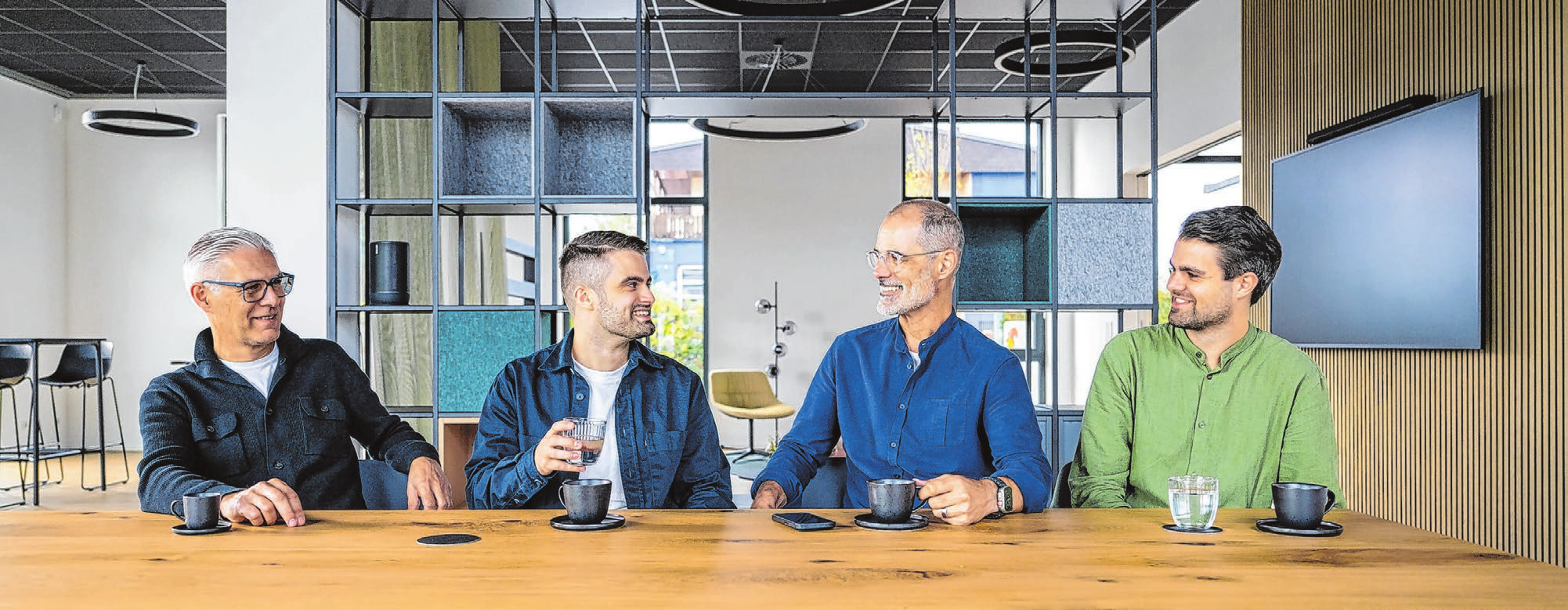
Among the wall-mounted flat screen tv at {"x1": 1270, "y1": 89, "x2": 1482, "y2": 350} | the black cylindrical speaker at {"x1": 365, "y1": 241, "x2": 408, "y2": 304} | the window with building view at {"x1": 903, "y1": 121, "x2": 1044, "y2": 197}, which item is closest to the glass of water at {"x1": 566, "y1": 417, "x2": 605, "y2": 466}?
the black cylindrical speaker at {"x1": 365, "y1": 241, "x2": 408, "y2": 304}

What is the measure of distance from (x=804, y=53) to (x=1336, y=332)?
4285mm

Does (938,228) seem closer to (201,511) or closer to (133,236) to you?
(201,511)

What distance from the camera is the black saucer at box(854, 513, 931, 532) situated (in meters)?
1.65

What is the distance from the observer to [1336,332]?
178 inches

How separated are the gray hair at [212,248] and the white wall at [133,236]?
7.95 m

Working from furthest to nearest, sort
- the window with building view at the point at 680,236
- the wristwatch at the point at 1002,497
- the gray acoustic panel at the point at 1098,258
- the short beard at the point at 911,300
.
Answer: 1. the window with building view at the point at 680,236
2. the gray acoustic panel at the point at 1098,258
3. the short beard at the point at 911,300
4. the wristwatch at the point at 1002,497

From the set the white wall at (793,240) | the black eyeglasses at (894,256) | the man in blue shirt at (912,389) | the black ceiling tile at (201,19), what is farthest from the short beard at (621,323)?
the white wall at (793,240)

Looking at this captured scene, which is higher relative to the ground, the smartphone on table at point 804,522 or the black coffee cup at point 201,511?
the black coffee cup at point 201,511

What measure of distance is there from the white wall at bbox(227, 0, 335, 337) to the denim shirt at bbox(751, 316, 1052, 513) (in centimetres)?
227

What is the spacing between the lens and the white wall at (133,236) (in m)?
9.27

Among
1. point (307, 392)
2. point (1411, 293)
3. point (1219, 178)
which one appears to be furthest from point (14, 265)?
point (1411, 293)

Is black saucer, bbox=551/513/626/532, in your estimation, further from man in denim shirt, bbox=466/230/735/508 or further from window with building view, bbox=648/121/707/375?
window with building view, bbox=648/121/707/375

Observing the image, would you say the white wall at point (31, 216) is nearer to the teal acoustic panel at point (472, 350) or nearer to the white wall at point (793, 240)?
the white wall at point (793, 240)

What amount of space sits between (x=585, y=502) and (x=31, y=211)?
Answer: 9.31m
